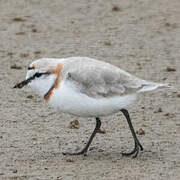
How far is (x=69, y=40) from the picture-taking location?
12586mm

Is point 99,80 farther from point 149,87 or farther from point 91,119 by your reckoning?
point 91,119

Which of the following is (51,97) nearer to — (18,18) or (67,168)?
(67,168)

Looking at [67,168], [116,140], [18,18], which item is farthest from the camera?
[18,18]

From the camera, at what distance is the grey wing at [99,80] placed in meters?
7.11

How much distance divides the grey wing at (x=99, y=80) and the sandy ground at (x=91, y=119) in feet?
2.37

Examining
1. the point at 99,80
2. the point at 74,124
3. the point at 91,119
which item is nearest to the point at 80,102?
the point at 99,80

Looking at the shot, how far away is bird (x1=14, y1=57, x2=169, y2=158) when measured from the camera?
705cm

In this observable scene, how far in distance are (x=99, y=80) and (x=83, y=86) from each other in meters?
0.19

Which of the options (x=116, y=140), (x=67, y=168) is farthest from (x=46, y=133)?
(x=67, y=168)

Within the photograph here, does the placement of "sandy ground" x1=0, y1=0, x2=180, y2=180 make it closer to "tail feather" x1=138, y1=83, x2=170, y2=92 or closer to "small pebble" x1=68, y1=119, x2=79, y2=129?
"small pebble" x1=68, y1=119, x2=79, y2=129

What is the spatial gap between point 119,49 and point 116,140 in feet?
13.9

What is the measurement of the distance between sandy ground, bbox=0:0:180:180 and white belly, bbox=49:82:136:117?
A: 21.3 inches

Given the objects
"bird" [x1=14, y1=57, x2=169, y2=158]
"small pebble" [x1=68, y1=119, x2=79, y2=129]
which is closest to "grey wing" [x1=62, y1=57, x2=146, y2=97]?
"bird" [x1=14, y1=57, x2=169, y2=158]

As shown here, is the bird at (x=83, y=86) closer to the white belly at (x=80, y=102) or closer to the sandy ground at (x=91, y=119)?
the white belly at (x=80, y=102)
